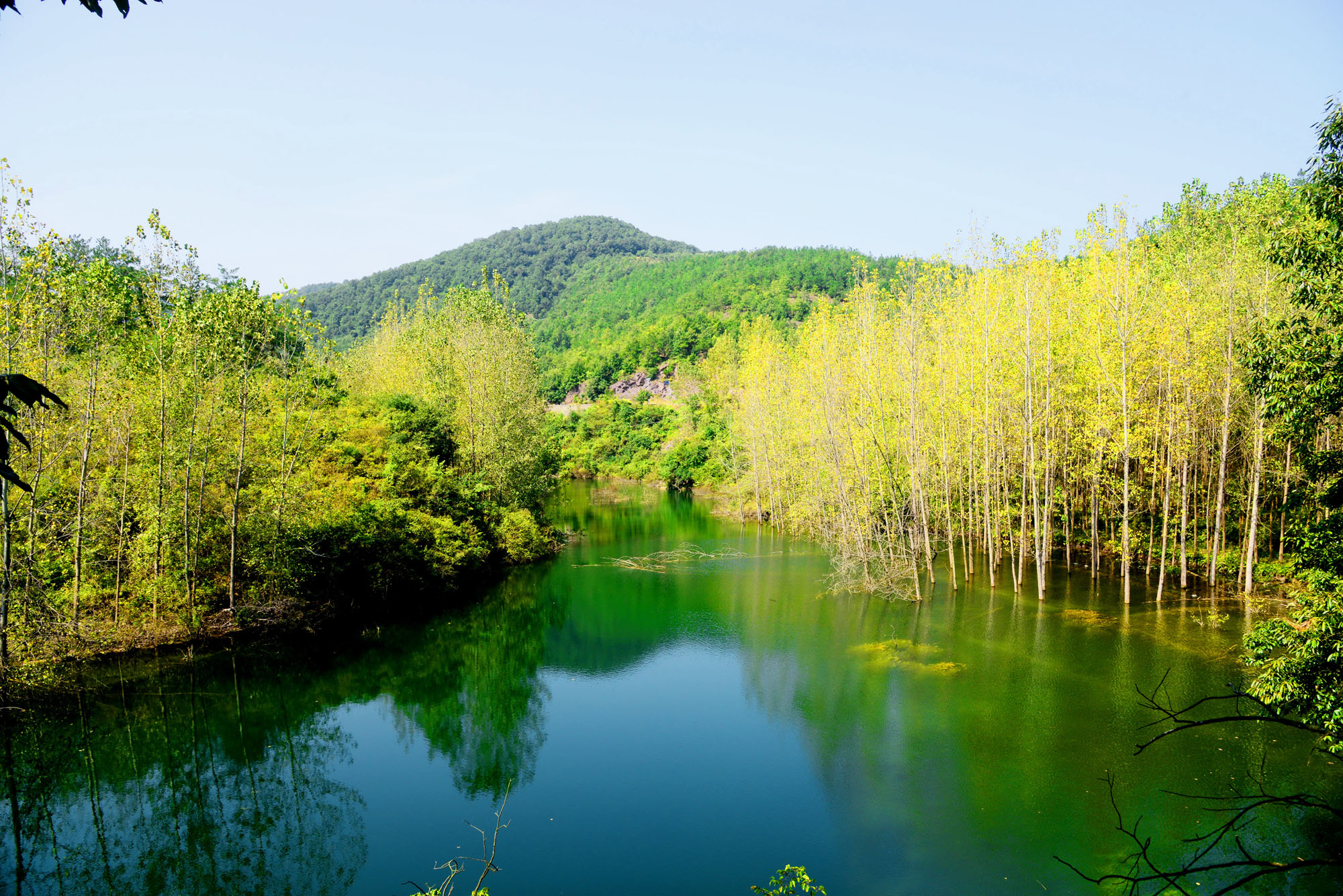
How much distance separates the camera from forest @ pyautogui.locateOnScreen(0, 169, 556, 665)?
15.5 meters

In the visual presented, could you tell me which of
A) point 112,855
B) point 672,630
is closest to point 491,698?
point 672,630

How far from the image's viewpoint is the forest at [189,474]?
15.5 m

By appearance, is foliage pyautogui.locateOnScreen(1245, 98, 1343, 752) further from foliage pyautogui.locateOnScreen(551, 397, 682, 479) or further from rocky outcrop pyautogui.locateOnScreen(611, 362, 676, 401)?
rocky outcrop pyautogui.locateOnScreen(611, 362, 676, 401)

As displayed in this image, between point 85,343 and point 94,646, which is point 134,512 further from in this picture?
point 85,343

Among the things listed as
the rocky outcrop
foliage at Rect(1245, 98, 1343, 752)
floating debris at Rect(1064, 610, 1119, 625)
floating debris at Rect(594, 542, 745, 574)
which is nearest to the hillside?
the rocky outcrop

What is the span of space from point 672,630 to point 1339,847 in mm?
15672

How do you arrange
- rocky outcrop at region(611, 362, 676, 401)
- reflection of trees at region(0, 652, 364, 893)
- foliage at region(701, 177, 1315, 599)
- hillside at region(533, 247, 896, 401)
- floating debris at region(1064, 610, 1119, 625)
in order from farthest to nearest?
hillside at region(533, 247, 896, 401) < rocky outcrop at region(611, 362, 676, 401) < foliage at region(701, 177, 1315, 599) < floating debris at region(1064, 610, 1119, 625) < reflection of trees at region(0, 652, 364, 893)

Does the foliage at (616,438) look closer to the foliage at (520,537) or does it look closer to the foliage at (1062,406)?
the foliage at (520,537)

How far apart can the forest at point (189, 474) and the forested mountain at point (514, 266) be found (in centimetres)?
8327

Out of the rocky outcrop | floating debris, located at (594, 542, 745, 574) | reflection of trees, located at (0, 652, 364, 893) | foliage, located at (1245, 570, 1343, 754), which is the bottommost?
reflection of trees, located at (0, 652, 364, 893)

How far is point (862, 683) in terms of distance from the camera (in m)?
18.0

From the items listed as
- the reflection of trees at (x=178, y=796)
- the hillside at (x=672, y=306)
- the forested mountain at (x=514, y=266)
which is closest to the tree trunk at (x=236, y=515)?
the reflection of trees at (x=178, y=796)

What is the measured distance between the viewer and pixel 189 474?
19.7 meters

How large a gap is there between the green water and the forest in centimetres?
219
